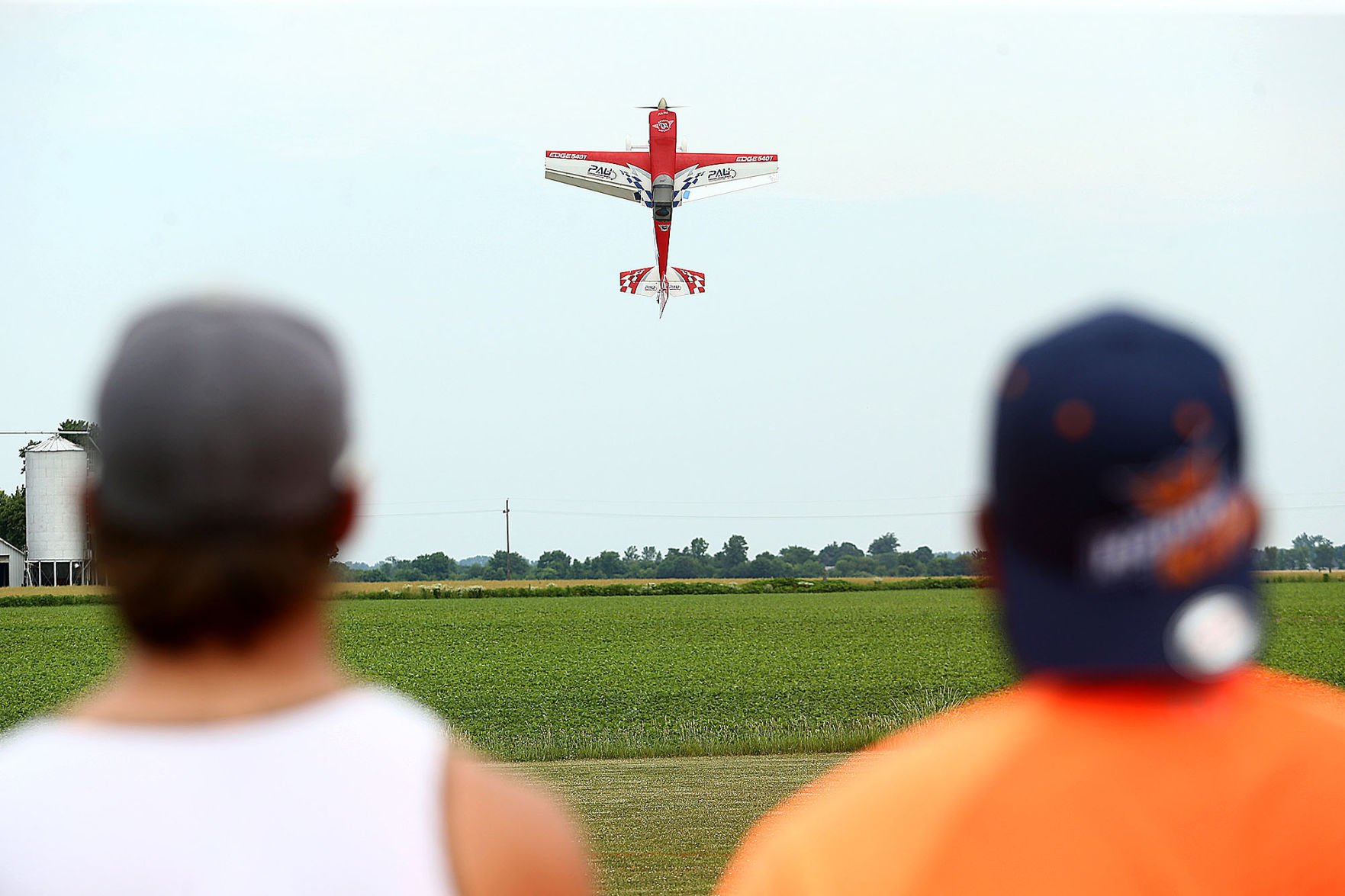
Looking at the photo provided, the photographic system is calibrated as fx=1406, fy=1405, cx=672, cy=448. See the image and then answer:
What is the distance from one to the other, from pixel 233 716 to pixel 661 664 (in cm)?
3810

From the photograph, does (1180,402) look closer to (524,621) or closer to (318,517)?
(318,517)

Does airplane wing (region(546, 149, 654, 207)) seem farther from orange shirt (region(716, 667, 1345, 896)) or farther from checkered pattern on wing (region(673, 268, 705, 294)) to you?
orange shirt (region(716, 667, 1345, 896))

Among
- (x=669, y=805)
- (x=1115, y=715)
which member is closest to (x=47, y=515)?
(x=669, y=805)

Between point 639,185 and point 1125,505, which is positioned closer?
point 1125,505

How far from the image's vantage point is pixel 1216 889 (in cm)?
127

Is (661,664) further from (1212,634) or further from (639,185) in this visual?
(1212,634)

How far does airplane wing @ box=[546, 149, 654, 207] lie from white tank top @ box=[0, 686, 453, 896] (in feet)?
124

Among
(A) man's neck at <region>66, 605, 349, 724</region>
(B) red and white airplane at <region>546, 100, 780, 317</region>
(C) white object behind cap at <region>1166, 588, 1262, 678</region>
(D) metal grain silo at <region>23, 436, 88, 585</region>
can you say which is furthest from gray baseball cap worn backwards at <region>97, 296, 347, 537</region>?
(D) metal grain silo at <region>23, 436, 88, 585</region>

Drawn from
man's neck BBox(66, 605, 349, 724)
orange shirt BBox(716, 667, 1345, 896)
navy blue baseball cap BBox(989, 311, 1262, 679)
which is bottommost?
orange shirt BBox(716, 667, 1345, 896)

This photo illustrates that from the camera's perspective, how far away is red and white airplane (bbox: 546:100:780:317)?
127 ft

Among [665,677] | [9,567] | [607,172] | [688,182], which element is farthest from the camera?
[9,567]

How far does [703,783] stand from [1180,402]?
38.0 feet

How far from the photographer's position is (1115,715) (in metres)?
1.34

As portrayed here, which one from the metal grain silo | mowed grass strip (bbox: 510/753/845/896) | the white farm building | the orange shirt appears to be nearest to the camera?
the orange shirt
